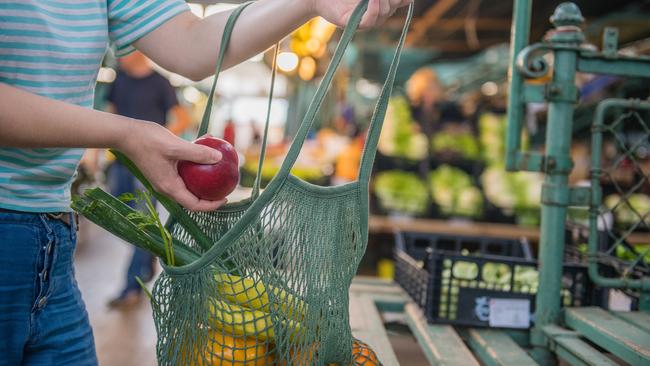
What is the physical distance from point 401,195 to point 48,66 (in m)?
3.33

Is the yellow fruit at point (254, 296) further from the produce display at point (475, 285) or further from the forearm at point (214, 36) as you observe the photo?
the produce display at point (475, 285)

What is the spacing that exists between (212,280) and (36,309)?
0.43 m

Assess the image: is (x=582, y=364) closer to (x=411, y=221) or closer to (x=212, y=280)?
(x=212, y=280)

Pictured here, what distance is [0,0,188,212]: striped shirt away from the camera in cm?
113

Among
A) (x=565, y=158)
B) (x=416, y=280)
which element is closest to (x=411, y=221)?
(x=416, y=280)

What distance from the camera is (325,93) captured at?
999 mm

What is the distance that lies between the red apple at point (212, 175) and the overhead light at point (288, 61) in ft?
23.4

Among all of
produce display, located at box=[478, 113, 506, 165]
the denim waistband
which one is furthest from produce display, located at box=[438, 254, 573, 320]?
produce display, located at box=[478, 113, 506, 165]

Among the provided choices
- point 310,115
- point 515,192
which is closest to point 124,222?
point 310,115

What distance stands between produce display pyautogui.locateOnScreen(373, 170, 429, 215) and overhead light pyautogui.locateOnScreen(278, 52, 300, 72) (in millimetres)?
4254

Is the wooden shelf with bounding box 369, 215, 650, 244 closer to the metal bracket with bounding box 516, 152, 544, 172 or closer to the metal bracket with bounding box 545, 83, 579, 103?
the metal bracket with bounding box 516, 152, 544, 172

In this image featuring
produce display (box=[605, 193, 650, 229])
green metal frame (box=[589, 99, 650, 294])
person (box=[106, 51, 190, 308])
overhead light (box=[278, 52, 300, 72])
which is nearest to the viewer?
green metal frame (box=[589, 99, 650, 294])

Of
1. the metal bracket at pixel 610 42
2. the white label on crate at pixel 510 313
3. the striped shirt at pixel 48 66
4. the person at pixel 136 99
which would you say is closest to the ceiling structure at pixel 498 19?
the person at pixel 136 99

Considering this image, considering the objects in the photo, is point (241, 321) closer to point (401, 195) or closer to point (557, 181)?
point (557, 181)
